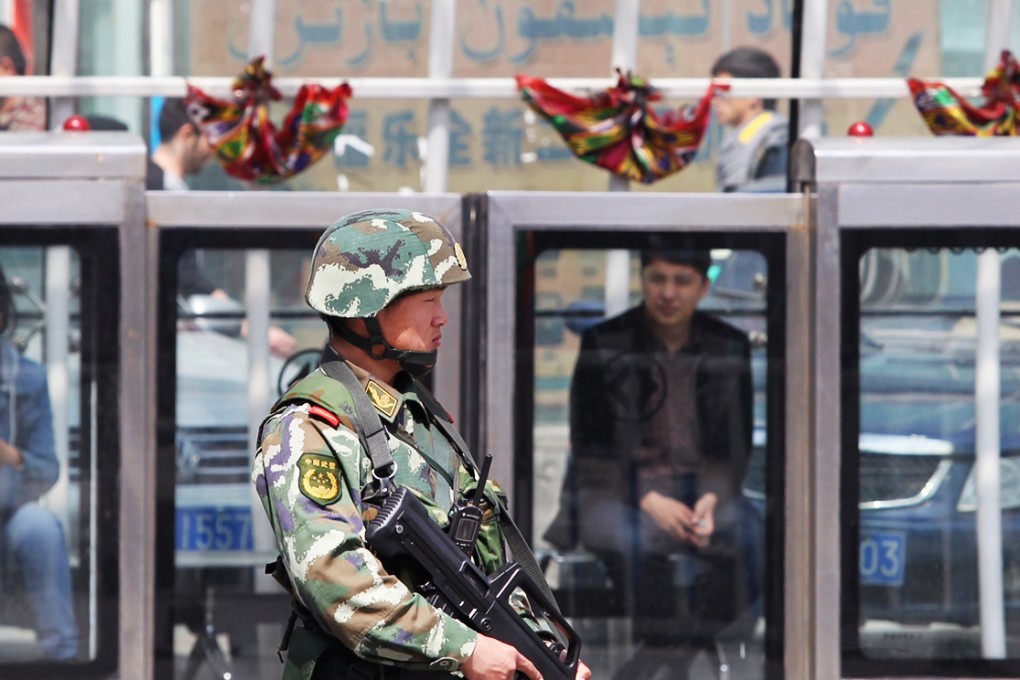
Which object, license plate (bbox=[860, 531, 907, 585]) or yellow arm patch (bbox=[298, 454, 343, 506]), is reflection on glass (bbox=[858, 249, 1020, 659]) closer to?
license plate (bbox=[860, 531, 907, 585])

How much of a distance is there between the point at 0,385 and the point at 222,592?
2.61 ft

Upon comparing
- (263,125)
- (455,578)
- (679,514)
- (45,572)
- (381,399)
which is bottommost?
(45,572)

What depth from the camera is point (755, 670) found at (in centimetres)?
408

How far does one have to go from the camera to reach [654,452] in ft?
13.2

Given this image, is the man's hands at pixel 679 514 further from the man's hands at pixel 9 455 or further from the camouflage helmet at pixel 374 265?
the camouflage helmet at pixel 374 265

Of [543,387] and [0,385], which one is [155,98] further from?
[543,387]

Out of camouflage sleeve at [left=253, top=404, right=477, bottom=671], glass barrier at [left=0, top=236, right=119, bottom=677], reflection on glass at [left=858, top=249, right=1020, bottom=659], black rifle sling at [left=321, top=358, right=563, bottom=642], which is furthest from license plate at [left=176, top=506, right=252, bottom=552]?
camouflage sleeve at [left=253, top=404, right=477, bottom=671]

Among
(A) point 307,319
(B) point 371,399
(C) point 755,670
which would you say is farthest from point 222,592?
(B) point 371,399

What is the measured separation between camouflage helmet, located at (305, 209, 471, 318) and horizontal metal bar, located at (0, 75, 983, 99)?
1792 mm

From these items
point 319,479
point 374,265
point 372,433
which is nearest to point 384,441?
point 372,433

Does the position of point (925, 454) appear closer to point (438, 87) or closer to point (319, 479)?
point (438, 87)

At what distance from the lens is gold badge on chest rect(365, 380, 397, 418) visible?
2426mm

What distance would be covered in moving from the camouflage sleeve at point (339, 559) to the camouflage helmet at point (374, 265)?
21cm

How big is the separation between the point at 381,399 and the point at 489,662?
0.46m
